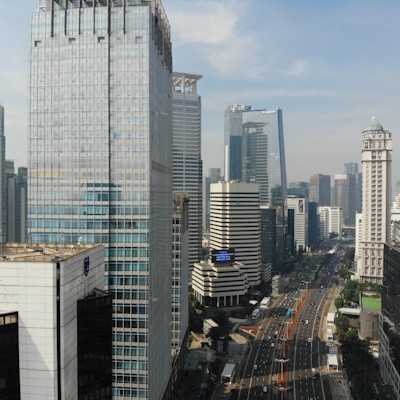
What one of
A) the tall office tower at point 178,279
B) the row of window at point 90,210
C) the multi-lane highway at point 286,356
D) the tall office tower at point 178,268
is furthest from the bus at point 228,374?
the row of window at point 90,210

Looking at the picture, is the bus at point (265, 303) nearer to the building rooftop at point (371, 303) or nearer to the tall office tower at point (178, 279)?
the building rooftop at point (371, 303)

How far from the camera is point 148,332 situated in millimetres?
67312

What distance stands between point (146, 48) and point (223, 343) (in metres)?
84.7

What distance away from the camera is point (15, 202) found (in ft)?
576

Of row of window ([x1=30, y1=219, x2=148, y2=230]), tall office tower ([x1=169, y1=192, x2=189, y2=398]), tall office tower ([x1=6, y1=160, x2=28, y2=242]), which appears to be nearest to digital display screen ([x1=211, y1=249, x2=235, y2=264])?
tall office tower ([x1=169, y1=192, x2=189, y2=398])

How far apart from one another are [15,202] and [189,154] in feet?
249

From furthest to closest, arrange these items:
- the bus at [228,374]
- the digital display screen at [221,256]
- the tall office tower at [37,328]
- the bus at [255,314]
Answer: the digital display screen at [221,256] → the bus at [255,314] → the bus at [228,374] → the tall office tower at [37,328]

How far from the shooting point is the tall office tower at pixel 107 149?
221ft

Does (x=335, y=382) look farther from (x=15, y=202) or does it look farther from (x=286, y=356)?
(x=15, y=202)

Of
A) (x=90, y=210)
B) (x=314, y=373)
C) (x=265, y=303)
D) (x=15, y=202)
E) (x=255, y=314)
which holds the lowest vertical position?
(x=314, y=373)

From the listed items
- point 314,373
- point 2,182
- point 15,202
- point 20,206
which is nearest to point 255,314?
point 314,373

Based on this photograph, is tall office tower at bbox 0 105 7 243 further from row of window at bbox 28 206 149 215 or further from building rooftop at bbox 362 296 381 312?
building rooftop at bbox 362 296 381 312

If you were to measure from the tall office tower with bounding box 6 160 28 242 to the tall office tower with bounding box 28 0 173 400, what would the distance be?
110594 mm

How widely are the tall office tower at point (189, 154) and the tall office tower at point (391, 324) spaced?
102 metres
